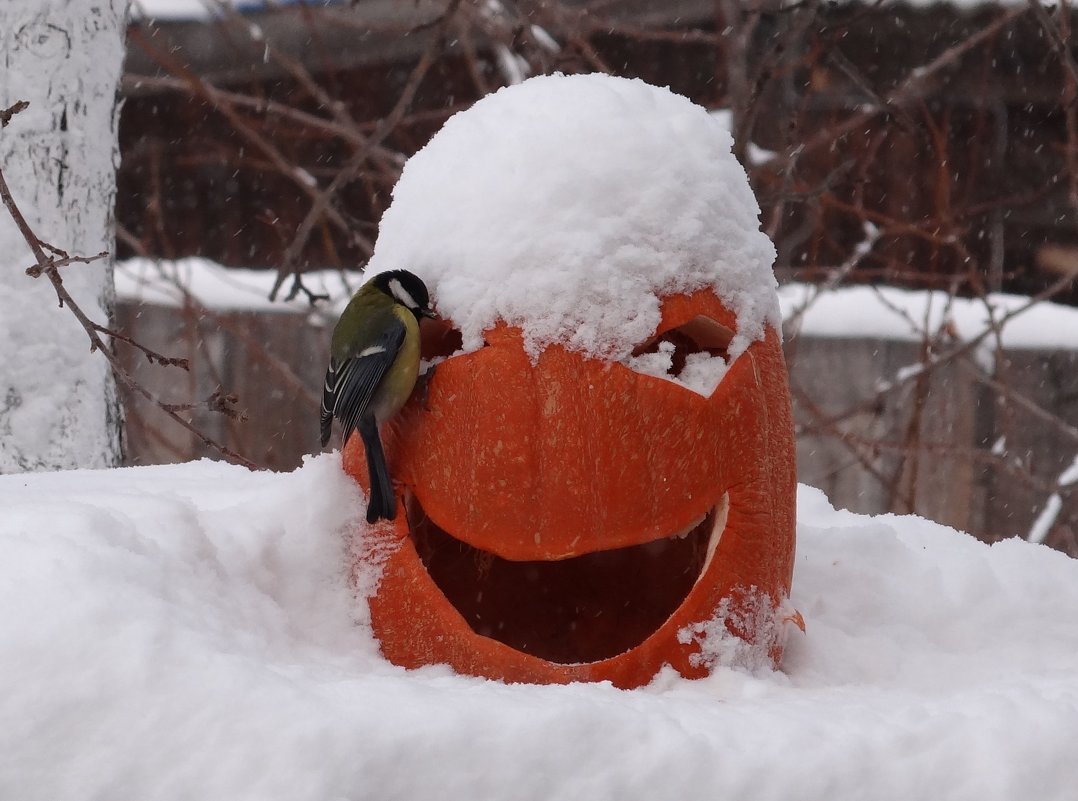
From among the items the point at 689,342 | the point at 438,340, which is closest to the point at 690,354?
the point at 689,342

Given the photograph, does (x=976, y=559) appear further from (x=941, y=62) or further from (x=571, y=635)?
(x=941, y=62)

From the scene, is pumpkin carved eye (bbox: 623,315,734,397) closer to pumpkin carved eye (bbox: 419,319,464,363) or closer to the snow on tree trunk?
pumpkin carved eye (bbox: 419,319,464,363)

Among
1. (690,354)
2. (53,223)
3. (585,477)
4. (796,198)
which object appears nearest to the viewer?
(585,477)

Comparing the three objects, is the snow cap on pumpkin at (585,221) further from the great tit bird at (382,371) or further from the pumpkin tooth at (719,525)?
the pumpkin tooth at (719,525)

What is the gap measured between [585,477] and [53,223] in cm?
227

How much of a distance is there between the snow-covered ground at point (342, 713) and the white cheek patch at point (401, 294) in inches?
21.2

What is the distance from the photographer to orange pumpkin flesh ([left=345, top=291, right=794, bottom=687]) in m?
2.17

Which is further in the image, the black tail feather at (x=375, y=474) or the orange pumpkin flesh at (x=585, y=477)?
the black tail feather at (x=375, y=474)

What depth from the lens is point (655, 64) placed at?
26.2 ft

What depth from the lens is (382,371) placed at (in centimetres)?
227

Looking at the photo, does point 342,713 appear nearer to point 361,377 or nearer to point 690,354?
point 361,377

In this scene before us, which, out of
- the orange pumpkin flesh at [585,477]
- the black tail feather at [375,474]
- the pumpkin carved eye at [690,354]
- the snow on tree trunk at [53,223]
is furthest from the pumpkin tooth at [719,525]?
the snow on tree trunk at [53,223]

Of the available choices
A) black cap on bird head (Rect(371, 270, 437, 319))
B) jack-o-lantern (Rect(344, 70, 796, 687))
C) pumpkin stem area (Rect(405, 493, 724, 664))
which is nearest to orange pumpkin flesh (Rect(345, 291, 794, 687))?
jack-o-lantern (Rect(344, 70, 796, 687))

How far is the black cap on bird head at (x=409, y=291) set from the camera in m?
2.29
